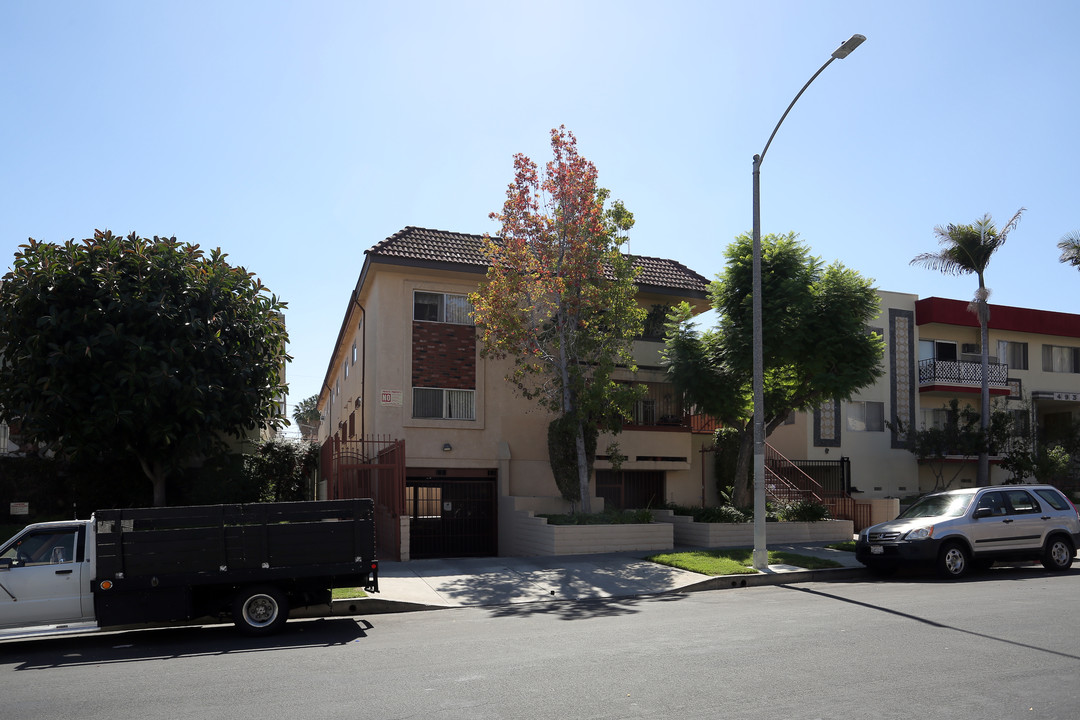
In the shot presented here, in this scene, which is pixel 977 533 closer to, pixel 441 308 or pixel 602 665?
pixel 602 665

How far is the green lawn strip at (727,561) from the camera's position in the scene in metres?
16.2

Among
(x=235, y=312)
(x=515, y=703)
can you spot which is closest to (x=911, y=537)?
(x=515, y=703)

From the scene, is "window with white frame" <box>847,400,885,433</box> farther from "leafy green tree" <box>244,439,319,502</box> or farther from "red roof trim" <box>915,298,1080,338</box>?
"leafy green tree" <box>244,439,319,502</box>

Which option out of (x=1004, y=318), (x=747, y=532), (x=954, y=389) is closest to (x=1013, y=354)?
(x=1004, y=318)

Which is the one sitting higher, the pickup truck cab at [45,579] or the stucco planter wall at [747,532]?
the pickup truck cab at [45,579]

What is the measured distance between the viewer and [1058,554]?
16.4 m

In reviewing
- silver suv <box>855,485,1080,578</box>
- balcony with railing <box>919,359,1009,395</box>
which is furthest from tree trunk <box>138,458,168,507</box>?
balcony with railing <box>919,359,1009,395</box>

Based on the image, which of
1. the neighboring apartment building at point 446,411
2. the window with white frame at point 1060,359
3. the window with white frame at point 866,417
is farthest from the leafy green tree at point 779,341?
the window with white frame at point 1060,359

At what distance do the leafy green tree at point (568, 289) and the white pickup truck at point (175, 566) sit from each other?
402 inches

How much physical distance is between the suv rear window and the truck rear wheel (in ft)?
46.8

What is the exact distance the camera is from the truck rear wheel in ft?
36.2

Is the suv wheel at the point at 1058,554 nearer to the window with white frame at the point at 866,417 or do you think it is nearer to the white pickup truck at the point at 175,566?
the white pickup truck at the point at 175,566

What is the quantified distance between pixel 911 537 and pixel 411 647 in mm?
9959

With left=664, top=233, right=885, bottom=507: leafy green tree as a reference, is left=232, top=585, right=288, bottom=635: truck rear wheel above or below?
below
